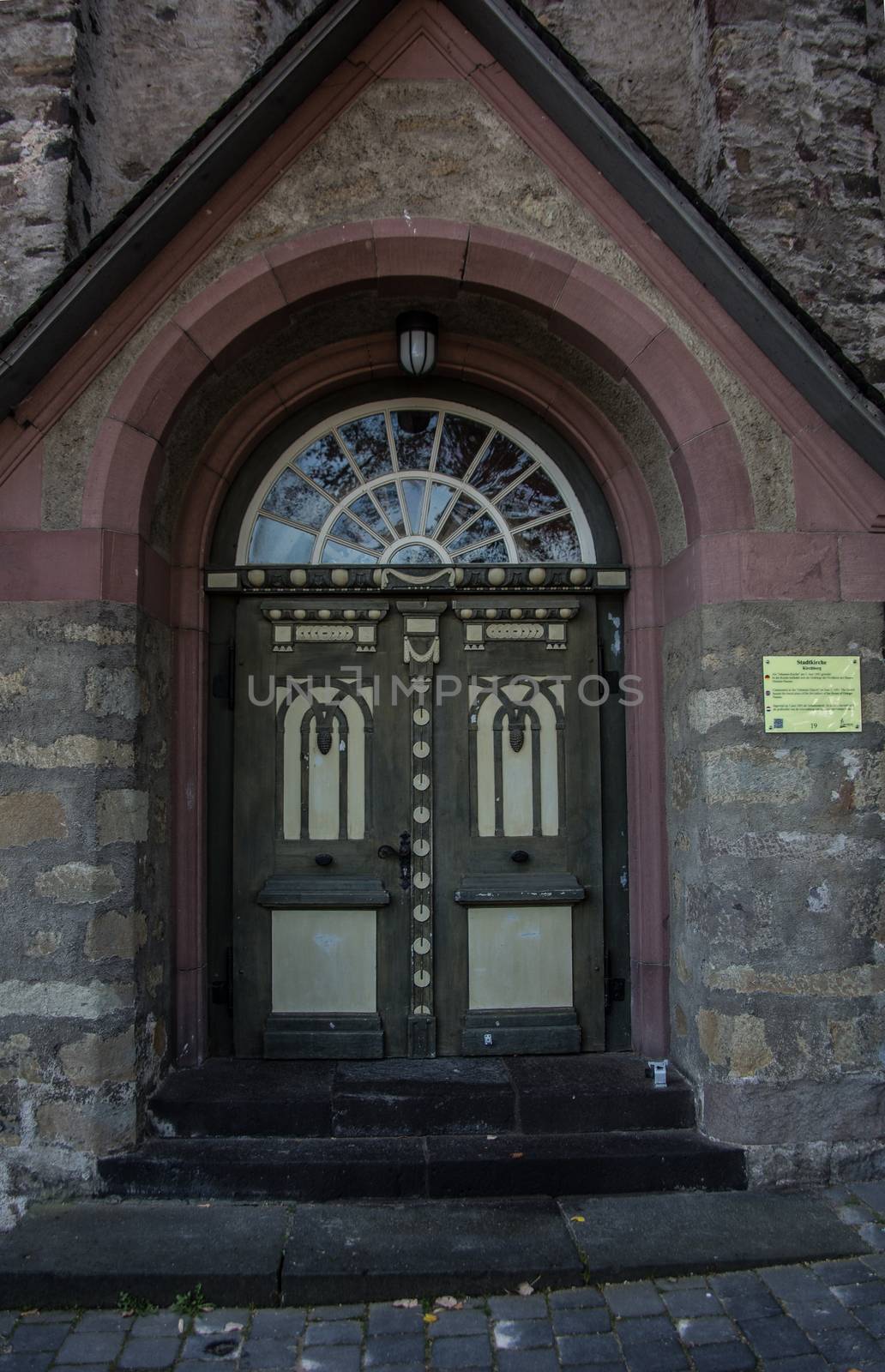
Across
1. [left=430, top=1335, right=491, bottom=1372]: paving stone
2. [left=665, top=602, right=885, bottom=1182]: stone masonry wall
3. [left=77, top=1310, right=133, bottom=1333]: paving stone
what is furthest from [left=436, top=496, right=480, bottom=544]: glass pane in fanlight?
[left=77, top=1310, right=133, bottom=1333]: paving stone

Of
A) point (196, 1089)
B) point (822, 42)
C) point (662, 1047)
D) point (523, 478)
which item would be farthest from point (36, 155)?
point (662, 1047)

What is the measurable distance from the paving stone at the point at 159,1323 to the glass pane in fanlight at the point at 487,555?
10.4 ft

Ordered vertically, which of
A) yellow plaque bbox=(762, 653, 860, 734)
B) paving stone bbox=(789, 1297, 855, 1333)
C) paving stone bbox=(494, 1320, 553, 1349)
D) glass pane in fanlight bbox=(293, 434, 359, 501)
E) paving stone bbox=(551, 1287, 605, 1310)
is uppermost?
glass pane in fanlight bbox=(293, 434, 359, 501)

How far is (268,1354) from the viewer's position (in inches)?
114

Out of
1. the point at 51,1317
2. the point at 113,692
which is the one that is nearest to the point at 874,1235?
the point at 51,1317

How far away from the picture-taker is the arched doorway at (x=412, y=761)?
4.47 m

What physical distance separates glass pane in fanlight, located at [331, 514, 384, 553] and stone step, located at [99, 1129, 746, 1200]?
2617 mm

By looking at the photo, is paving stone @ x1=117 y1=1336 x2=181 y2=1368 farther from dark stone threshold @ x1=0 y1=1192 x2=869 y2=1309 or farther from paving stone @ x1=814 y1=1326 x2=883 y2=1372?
paving stone @ x1=814 y1=1326 x2=883 y2=1372

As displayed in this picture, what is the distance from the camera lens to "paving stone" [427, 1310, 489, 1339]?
9.82 feet

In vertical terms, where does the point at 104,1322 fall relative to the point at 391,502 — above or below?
below

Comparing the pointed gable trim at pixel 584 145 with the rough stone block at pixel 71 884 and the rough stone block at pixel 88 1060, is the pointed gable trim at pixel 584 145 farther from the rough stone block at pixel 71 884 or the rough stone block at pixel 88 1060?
the rough stone block at pixel 88 1060

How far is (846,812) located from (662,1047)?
135cm

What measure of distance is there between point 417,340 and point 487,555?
3.38ft

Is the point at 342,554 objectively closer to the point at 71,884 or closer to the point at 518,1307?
the point at 71,884
